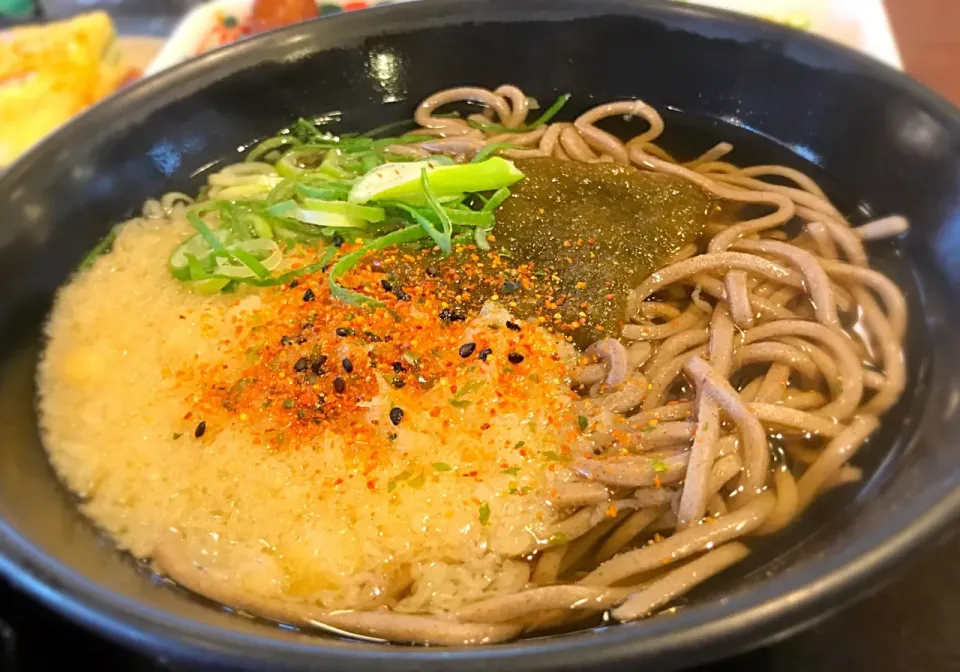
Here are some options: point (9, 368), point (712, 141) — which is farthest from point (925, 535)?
point (9, 368)

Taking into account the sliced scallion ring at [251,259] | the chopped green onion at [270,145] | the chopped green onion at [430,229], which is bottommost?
the sliced scallion ring at [251,259]

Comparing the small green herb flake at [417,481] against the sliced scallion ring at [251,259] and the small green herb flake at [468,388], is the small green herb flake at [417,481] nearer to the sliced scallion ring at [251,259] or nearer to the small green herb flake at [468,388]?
the small green herb flake at [468,388]

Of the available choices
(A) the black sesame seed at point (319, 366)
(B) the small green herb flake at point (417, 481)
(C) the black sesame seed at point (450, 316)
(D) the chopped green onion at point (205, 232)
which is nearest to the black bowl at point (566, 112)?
(D) the chopped green onion at point (205, 232)

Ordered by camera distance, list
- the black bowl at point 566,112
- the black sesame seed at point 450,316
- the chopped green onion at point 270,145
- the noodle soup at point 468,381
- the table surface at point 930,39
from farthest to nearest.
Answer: the table surface at point 930,39 → the chopped green onion at point 270,145 → the black sesame seed at point 450,316 → the noodle soup at point 468,381 → the black bowl at point 566,112

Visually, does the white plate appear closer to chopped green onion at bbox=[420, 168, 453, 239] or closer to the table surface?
the table surface

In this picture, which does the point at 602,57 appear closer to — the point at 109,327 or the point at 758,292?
the point at 758,292

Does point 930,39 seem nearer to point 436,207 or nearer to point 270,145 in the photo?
point 436,207
